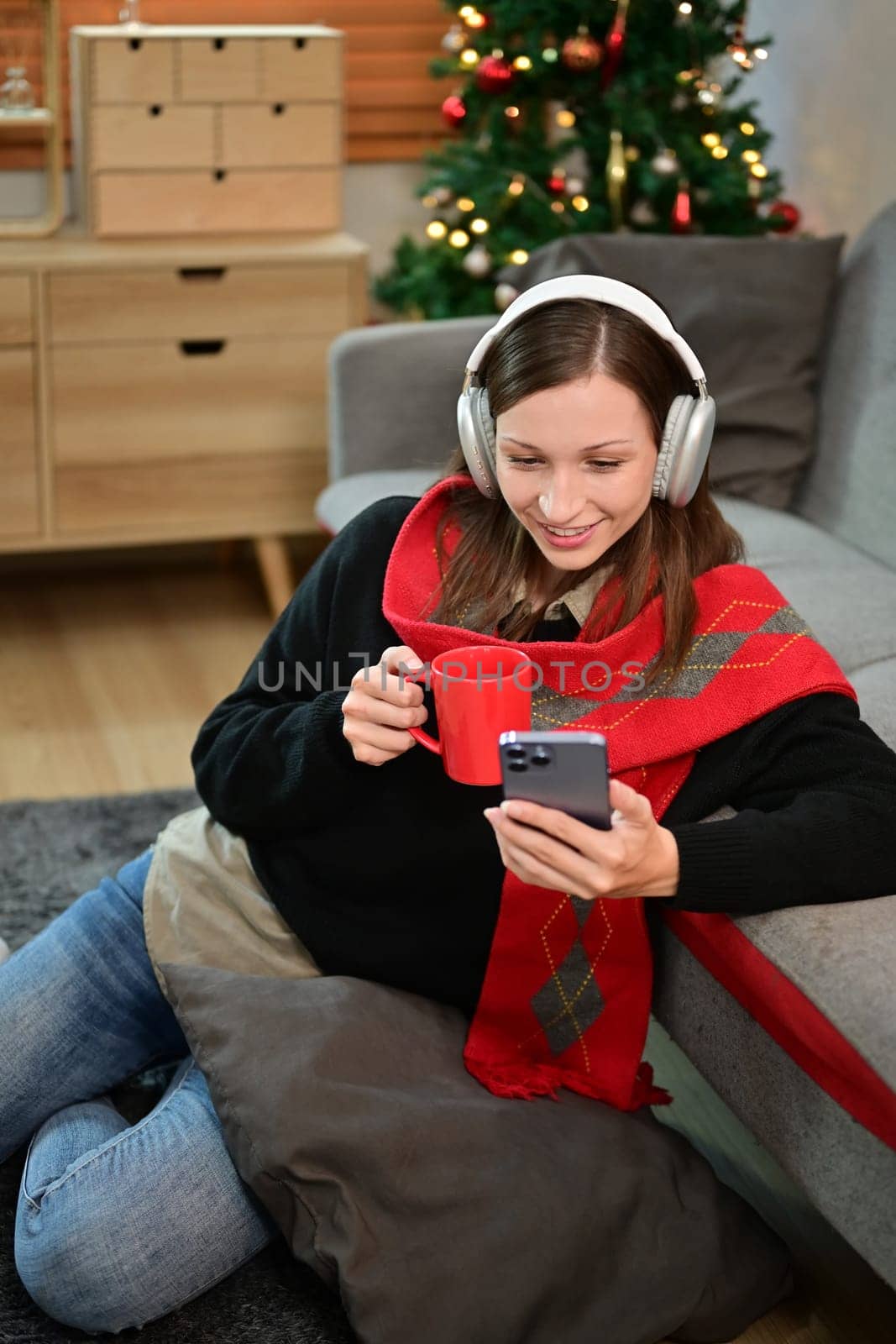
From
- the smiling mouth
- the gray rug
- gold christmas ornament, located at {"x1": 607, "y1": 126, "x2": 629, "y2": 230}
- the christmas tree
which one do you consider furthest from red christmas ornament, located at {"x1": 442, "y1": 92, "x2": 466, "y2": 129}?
the smiling mouth

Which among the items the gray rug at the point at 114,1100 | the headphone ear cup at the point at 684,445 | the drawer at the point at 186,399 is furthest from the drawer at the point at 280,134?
the headphone ear cup at the point at 684,445

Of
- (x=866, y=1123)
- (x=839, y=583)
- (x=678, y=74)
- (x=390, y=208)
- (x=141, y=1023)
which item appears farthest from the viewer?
(x=390, y=208)

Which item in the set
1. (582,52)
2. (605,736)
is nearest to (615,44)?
(582,52)

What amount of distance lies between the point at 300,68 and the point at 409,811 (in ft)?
6.37

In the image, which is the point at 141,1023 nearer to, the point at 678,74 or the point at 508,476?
the point at 508,476

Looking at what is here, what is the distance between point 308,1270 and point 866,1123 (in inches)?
22.2

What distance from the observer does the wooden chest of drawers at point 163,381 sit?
9.09ft

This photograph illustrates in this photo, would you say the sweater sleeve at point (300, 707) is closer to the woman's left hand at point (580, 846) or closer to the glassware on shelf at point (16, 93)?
the woman's left hand at point (580, 846)

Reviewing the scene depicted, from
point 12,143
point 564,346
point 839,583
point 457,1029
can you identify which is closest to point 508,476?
point 564,346

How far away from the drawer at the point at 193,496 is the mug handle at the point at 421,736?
175cm

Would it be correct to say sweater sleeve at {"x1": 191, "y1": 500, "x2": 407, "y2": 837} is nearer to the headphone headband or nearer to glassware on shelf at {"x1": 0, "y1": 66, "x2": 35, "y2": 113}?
the headphone headband

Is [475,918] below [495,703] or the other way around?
below

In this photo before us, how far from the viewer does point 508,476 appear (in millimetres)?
1288

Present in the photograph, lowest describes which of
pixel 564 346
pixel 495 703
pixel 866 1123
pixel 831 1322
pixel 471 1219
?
pixel 831 1322
